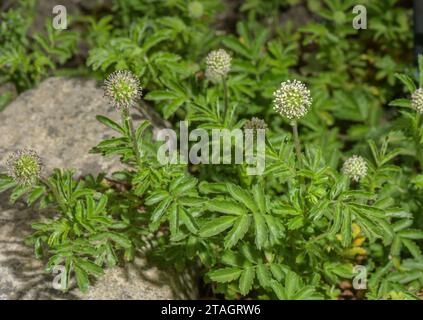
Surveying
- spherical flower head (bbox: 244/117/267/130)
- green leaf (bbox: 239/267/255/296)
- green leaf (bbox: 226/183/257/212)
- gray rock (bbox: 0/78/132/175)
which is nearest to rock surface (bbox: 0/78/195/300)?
gray rock (bbox: 0/78/132/175)

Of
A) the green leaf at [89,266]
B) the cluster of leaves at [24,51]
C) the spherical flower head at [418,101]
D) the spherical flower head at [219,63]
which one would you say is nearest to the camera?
the green leaf at [89,266]

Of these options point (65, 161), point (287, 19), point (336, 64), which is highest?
point (287, 19)

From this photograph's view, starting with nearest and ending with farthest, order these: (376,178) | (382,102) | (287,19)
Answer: (376,178)
(382,102)
(287,19)

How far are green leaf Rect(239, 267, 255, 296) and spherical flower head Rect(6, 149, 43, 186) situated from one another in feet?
4.03

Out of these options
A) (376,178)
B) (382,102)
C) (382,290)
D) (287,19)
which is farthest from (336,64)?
(382,290)

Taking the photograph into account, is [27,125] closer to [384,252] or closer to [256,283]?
[256,283]

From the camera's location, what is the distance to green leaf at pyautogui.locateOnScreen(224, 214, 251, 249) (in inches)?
133

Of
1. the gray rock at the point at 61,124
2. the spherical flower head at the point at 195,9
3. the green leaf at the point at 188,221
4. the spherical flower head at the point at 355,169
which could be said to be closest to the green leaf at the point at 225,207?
the green leaf at the point at 188,221

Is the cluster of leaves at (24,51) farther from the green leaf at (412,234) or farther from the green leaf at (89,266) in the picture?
the green leaf at (412,234)

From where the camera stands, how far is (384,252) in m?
4.46

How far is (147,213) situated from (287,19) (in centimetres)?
321

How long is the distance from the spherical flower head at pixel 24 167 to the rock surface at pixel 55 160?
699 millimetres

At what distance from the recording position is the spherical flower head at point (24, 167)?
3.49 metres

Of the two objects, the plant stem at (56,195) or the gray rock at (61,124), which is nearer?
the plant stem at (56,195)
